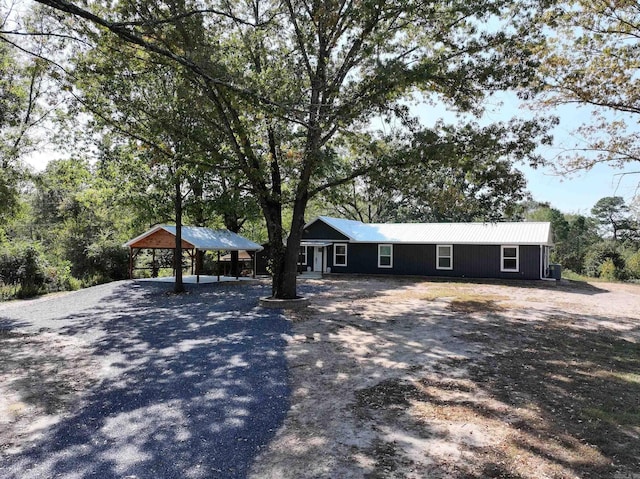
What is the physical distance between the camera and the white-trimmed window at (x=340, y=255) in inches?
1051

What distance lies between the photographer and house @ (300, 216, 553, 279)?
73.7 feet

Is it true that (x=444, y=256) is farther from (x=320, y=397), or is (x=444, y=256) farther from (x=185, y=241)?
(x=320, y=397)

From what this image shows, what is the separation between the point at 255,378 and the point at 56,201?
101 ft

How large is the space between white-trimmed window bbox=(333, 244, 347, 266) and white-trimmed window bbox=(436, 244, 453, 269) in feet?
19.1

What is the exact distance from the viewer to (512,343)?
827 cm

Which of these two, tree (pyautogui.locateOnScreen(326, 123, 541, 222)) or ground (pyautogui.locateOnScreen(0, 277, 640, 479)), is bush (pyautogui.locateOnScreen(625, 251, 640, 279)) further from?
tree (pyautogui.locateOnScreen(326, 123, 541, 222))

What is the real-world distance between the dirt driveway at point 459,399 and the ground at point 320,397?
0.02 metres

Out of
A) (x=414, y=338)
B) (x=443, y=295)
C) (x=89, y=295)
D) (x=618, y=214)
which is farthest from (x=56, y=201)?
(x=618, y=214)

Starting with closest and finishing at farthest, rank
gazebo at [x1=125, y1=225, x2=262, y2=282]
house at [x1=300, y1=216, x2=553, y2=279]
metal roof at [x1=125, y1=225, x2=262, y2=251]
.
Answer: metal roof at [x1=125, y1=225, x2=262, y2=251] → gazebo at [x1=125, y1=225, x2=262, y2=282] → house at [x1=300, y1=216, x2=553, y2=279]

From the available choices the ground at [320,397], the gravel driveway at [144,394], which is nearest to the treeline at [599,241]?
the ground at [320,397]

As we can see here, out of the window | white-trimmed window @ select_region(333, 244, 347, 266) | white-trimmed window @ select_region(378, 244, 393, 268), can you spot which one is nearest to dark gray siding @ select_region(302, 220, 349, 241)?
white-trimmed window @ select_region(333, 244, 347, 266)

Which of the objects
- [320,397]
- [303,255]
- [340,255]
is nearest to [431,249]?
[340,255]

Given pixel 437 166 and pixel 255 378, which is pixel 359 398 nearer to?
pixel 255 378

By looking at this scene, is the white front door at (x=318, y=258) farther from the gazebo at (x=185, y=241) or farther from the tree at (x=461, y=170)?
the tree at (x=461, y=170)
